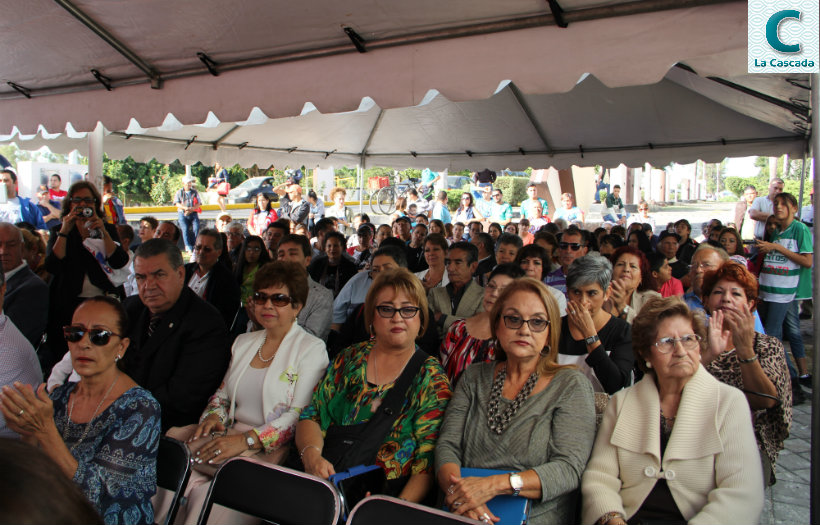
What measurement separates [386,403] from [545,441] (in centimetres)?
70

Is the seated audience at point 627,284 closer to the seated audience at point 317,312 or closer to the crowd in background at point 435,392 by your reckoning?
the crowd in background at point 435,392

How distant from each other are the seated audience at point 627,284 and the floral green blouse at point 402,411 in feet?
5.90

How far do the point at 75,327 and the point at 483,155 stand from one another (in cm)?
786

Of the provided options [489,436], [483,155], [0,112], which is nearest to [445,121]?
[483,155]

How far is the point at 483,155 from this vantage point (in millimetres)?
9438

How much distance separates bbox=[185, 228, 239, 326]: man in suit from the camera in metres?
4.50

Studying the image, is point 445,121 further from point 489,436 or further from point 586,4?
point 489,436

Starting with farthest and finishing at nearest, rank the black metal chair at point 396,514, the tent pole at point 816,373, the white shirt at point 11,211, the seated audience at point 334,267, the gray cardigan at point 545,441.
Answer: the white shirt at point 11,211
the seated audience at point 334,267
the tent pole at point 816,373
the gray cardigan at point 545,441
the black metal chair at point 396,514

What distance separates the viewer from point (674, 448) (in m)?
2.03

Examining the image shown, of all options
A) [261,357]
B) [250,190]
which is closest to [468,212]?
[261,357]

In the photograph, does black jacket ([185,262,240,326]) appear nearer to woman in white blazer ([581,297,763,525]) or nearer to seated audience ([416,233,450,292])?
seated audience ([416,233,450,292])

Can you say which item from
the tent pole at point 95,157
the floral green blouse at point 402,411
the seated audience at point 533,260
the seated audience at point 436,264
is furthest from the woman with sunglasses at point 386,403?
the tent pole at point 95,157

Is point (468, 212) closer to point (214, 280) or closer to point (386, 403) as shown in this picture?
point (214, 280)

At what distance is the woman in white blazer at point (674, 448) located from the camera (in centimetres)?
195
